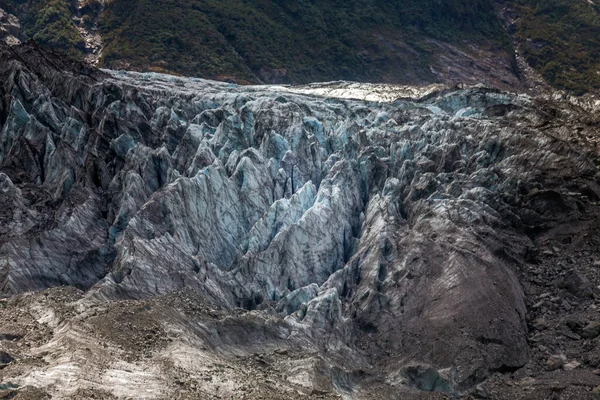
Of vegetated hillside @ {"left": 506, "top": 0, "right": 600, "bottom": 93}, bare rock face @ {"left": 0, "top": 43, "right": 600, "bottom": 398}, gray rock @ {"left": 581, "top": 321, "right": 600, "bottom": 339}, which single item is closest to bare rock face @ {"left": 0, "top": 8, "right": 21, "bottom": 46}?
bare rock face @ {"left": 0, "top": 43, "right": 600, "bottom": 398}

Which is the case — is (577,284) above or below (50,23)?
below

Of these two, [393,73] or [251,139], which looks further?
[393,73]

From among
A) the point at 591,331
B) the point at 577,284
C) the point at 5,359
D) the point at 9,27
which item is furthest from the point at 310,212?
the point at 9,27

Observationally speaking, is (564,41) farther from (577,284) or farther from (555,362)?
(555,362)

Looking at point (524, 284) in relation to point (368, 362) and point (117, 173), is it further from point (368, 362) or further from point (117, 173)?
point (117, 173)

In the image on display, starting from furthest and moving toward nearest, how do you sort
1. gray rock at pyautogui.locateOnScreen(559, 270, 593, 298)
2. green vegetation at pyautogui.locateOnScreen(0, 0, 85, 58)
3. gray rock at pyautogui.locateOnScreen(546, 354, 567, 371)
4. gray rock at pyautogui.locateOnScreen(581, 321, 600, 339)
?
1. green vegetation at pyautogui.locateOnScreen(0, 0, 85, 58)
2. gray rock at pyautogui.locateOnScreen(559, 270, 593, 298)
3. gray rock at pyautogui.locateOnScreen(581, 321, 600, 339)
4. gray rock at pyautogui.locateOnScreen(546, 354, 567, 371)

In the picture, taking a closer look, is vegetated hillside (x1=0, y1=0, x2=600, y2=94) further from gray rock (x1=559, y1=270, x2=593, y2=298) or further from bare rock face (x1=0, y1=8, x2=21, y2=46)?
gray rock (x1=559, y1=270, x2=593, y2=298)

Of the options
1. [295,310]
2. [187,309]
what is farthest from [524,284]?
[187,309]
